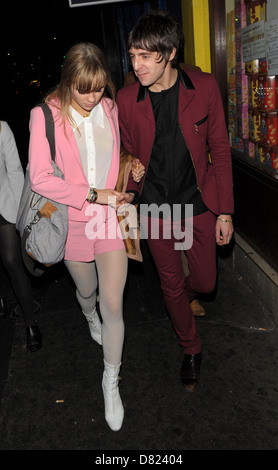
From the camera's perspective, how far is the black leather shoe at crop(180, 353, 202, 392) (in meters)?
3.13

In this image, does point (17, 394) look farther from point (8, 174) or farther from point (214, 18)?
point (214, 18)

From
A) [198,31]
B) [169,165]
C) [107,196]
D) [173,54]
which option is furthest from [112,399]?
[198,31]

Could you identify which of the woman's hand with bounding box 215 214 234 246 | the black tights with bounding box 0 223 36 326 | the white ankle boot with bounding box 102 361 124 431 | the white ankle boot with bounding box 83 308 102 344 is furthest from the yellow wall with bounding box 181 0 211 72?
the white ankle boot with bounding box 102 361 124 431

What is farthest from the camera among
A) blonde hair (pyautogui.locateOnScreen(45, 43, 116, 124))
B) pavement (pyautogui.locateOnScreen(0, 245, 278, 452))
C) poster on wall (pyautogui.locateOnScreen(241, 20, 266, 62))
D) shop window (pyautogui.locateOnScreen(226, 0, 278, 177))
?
poster on wall (pyautogui.locateOnScreen(241, 20, 266, 62))

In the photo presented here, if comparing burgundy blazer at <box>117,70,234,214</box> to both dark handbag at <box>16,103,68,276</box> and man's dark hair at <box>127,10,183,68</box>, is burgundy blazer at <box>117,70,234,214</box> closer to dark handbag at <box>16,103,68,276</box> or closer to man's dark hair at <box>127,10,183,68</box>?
man's dark hair at <box>127,10,183,68</box>

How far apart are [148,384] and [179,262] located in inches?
37.9

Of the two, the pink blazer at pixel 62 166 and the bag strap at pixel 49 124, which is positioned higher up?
the bag strap at pixel 49 124

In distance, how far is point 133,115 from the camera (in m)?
2.88

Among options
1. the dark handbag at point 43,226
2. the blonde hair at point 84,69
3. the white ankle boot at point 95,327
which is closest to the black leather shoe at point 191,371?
the white ankle boot at point 95,327

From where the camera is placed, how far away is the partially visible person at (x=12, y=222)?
3463 mm

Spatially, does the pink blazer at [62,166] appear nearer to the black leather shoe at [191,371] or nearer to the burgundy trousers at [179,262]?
the burgundy trousers at [179,262]

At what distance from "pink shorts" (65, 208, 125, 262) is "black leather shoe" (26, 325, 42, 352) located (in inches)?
48.7

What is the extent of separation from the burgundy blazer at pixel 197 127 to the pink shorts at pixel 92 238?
40 cm

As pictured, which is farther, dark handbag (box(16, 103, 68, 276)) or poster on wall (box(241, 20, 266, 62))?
poster on wall (box(241, 20, 266, 62))
